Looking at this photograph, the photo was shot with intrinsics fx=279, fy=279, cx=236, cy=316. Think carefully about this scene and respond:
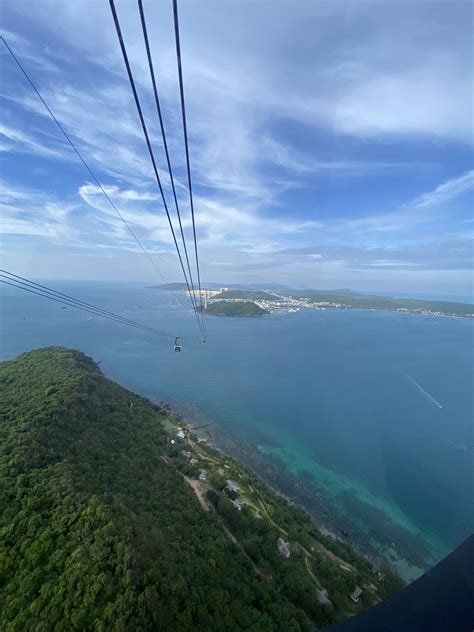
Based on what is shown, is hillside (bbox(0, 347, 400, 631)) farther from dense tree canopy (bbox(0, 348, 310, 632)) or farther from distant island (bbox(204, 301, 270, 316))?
distant island (bbox(204, 301, 270, 316))

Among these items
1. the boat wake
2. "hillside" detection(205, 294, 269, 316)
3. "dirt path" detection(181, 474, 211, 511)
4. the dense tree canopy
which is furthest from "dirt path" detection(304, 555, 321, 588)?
"hillside" detection(205, 294, 269, 316)

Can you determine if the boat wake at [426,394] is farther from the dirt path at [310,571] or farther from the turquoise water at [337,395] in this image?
the dirt path at [310,571]

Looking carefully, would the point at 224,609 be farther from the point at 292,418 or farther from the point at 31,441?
the point at 292,418

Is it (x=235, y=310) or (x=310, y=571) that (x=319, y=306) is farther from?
(x=310, y=571)

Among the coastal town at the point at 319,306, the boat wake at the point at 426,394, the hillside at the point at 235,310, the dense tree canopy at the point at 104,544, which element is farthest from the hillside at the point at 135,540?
the coastal town at the point at 319,306

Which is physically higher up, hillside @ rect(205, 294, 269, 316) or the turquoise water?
hillside @ rect(205, 294, 269, 316)

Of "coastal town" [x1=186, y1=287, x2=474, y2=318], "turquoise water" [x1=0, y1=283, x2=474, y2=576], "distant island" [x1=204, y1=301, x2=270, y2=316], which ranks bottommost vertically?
"turquoise water" [x1=0, y1=283, x2=474, y2=576]

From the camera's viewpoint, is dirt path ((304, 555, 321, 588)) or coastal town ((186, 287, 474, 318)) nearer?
dirt path ((304, 555, 321, 588))
